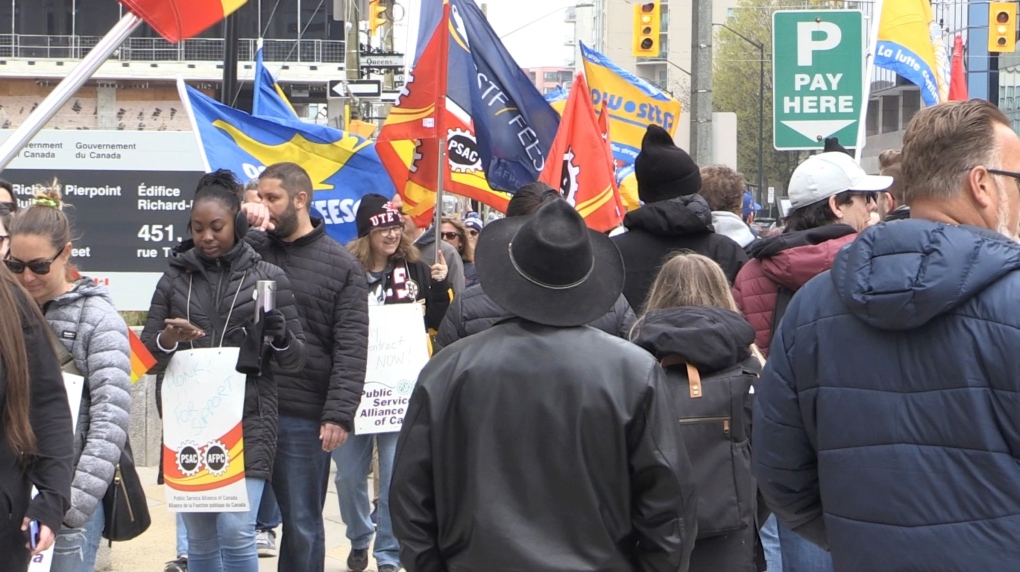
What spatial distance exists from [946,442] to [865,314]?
309mm

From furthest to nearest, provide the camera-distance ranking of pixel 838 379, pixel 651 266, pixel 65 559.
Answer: pixel 651 266 < pixel 65 559 < pixel 838 379

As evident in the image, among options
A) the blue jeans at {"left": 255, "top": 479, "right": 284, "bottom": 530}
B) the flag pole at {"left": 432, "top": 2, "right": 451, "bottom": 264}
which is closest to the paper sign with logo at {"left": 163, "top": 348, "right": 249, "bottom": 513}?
the blue jeans at {"left": 255, "top": 479, "right": 284, "bottom": 530}

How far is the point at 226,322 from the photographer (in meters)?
5.32

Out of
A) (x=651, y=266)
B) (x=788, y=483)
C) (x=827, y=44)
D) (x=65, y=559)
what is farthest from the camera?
(x=827, y=44)

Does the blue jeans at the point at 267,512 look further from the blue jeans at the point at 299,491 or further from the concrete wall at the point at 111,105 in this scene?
the concrete wall at the point at 111,105

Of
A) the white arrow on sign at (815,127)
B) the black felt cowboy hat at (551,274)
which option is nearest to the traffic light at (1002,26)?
the white arrow on sign at (815,127)

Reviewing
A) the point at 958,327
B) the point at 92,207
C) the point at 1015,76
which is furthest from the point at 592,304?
the point at 1015,76

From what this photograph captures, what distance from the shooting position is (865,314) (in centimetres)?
271

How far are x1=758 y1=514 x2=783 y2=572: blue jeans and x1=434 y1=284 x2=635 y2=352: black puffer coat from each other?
96cm

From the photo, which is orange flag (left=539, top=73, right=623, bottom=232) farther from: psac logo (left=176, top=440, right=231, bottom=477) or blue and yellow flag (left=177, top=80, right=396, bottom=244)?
psac logo (left=176, top=440, right=231, bottom=477)

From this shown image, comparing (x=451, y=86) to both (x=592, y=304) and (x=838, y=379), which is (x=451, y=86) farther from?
(x=838, y=379)

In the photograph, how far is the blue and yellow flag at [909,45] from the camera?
983 centimetres

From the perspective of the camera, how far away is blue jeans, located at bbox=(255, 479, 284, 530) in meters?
Answer: 6.90

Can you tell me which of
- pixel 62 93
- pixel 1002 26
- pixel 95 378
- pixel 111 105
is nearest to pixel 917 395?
pixel 62 93
